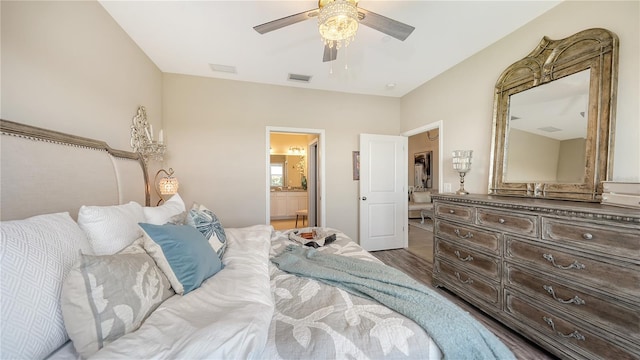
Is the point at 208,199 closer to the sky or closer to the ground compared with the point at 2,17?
closer to the ground

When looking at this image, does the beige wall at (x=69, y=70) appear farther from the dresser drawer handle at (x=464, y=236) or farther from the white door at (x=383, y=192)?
the dresser drawer handle at (x=464, y=236)

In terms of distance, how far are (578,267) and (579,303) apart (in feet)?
0.72

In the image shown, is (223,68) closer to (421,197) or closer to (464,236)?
(464,236)

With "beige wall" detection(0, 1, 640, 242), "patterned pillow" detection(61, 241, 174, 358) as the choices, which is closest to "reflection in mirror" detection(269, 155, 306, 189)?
"beige wall" detection(0, 1, 640, 242)

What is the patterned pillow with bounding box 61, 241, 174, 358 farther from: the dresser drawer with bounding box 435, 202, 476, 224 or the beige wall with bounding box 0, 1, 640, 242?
the dresser drawer with bounding box 435, 202, 476, 224

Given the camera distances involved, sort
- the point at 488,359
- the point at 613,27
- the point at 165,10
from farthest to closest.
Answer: the point at 165,10, the point at 613,27, the point at 488,359

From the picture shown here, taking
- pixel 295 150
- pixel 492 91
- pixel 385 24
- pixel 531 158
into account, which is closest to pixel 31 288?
pixel 385 24

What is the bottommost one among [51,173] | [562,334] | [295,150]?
[562,334]

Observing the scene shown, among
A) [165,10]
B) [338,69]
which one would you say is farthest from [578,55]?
[165,10]

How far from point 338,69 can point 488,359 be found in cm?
317

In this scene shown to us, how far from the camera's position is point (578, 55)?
5.67 feet

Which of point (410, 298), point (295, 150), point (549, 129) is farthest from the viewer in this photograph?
point (295, 150)

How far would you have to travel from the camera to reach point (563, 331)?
143cm

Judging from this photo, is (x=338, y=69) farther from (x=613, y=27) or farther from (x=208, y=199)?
(x=208, y=199)
